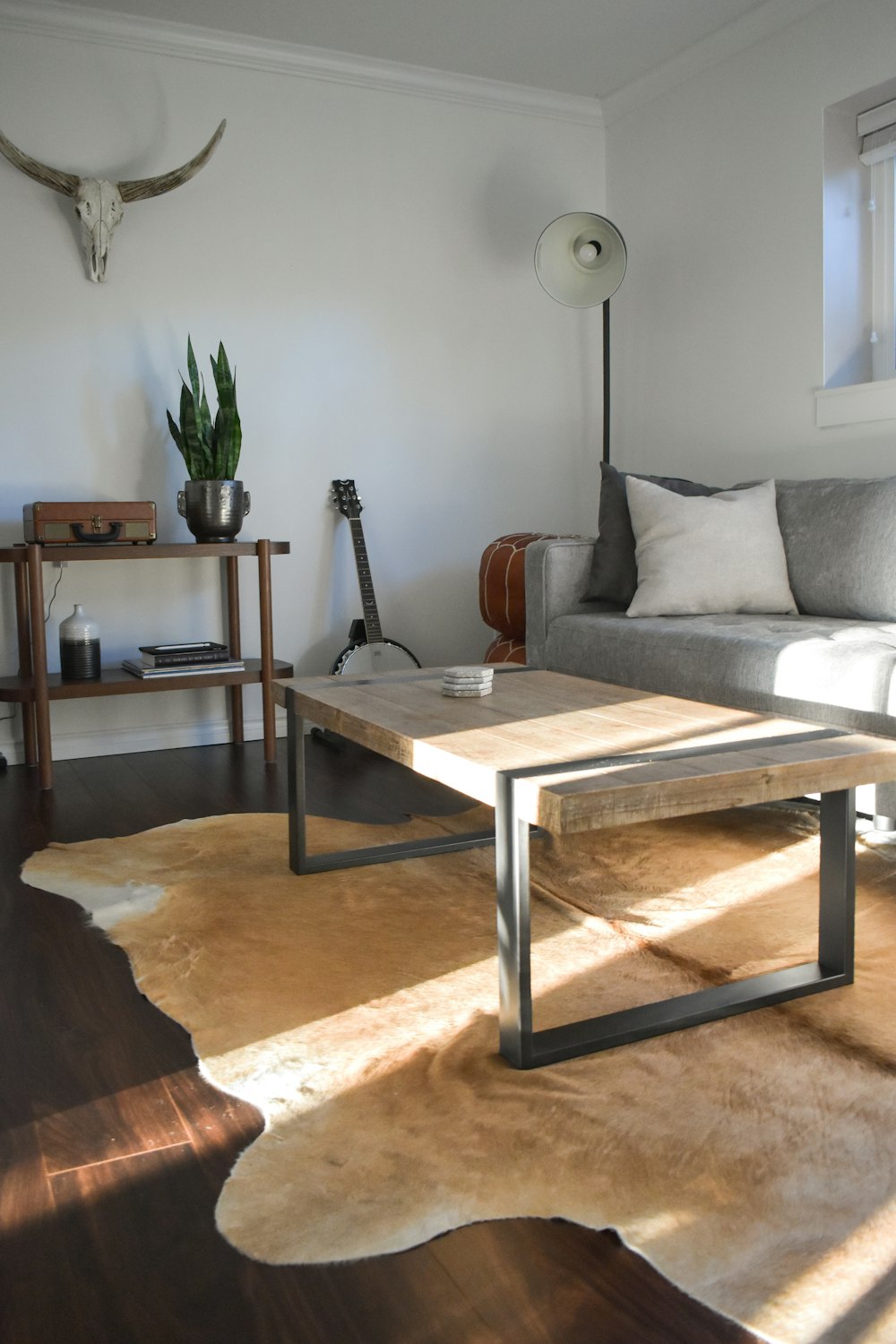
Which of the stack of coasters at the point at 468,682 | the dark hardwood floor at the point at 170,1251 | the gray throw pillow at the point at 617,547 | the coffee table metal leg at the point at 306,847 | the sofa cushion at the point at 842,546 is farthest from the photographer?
the gray throw pillow at the point at 617,547

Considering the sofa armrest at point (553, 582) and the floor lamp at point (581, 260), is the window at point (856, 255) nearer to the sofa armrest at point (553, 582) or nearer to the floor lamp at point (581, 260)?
the floor lamp at point (581, 260)

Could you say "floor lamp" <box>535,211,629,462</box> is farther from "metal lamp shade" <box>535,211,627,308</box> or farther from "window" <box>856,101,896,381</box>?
"window" <box>856,101,896,381</box>

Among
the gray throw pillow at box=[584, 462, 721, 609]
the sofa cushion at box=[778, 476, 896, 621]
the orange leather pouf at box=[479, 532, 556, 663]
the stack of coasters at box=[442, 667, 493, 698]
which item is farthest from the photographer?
the orange leather pouf at box=[479, 532, 556, 663]

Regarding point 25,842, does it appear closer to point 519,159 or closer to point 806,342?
point 806,342

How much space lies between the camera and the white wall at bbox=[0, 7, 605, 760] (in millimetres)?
3615

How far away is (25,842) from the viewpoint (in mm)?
2660

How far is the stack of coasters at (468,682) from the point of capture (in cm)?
212

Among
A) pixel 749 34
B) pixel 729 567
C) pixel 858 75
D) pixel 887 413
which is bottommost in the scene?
pixel 729 567

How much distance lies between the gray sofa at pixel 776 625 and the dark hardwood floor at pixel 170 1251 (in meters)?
1.45

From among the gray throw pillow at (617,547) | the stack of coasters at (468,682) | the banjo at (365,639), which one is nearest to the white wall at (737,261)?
the gray throw pillow at (617,547)

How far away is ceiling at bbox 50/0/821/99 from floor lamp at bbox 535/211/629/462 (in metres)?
0.59

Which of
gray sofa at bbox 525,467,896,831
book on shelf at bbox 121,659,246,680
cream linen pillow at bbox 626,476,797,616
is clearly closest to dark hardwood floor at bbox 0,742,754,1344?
gray sofa at bbox 525,467,896,831

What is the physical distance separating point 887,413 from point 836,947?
85.0 inches

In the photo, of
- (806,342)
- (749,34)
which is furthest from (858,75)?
(806,342)
